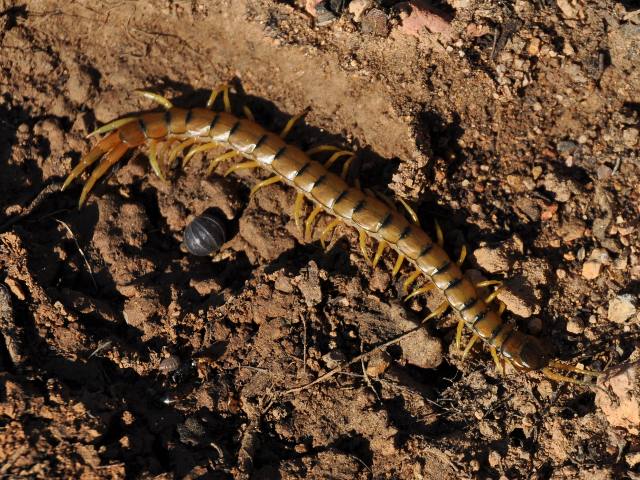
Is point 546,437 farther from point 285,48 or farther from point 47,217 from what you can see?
point 47,217

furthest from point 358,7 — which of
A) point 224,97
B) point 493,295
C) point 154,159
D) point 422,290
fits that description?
point 493,295

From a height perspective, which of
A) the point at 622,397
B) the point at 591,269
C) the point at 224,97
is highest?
the point at 591,269

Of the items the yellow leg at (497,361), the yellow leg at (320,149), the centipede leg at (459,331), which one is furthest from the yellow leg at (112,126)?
the yellow leg at (497,361)

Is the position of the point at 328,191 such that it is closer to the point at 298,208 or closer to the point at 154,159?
the point at 298,208

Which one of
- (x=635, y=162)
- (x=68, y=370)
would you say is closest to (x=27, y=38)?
(x=68, y=370)

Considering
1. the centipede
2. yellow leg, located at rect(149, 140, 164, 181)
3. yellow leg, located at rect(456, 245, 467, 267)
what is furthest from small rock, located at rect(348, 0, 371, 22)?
yellow leg, located at rect(456, 245, 467, 267)

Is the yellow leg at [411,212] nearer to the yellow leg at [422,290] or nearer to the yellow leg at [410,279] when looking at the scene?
the yellow leg at [410,279]
